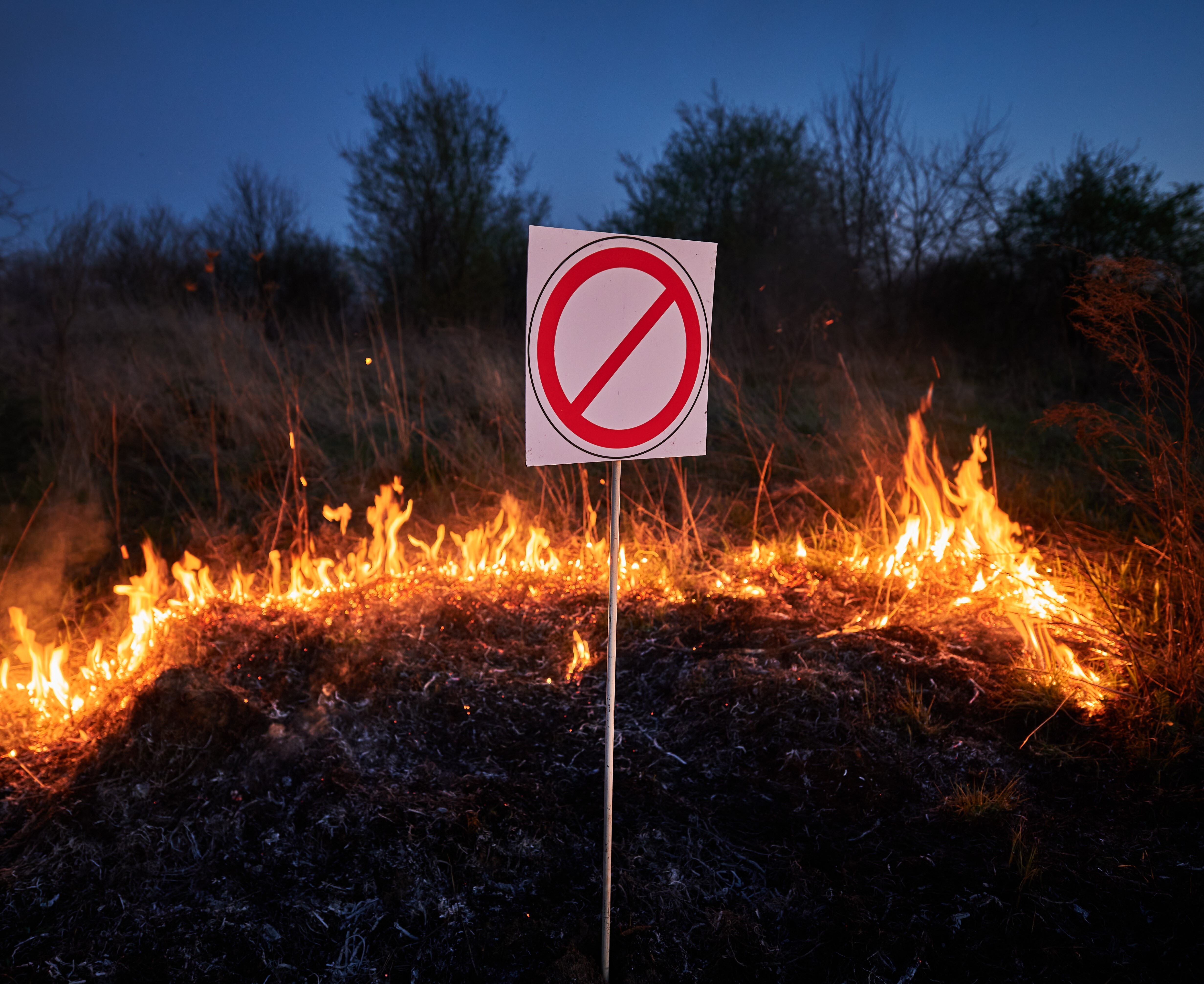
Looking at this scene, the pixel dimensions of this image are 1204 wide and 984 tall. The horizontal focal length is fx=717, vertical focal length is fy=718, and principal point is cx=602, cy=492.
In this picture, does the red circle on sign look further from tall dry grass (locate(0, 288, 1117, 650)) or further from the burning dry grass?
tall dry grass (locate(0, 288, 1117, 650))

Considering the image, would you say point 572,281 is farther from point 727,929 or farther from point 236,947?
point 236,947

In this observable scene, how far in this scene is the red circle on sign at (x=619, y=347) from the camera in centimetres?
194

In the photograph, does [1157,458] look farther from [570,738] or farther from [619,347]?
[570,738]

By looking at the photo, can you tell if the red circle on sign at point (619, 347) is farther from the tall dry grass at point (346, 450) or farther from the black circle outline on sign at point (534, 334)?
the tall dry grass at point (346, 450)

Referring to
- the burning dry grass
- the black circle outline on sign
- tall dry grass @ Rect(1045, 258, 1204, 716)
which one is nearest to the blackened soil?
the burning dry grass

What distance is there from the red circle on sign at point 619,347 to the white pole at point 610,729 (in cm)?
11

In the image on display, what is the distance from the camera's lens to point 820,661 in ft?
11.9

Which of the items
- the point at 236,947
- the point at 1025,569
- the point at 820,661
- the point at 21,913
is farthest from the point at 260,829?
the point at 1025,569

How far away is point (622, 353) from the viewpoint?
80.2 inches

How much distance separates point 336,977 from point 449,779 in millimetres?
887

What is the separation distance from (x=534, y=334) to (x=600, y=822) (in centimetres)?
182

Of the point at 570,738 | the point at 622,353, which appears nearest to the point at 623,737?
the point at 570,738

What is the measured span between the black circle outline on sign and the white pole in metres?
0.09

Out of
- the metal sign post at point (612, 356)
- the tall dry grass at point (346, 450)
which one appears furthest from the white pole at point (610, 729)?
Result: the tall dry grass at point (346, 450)
